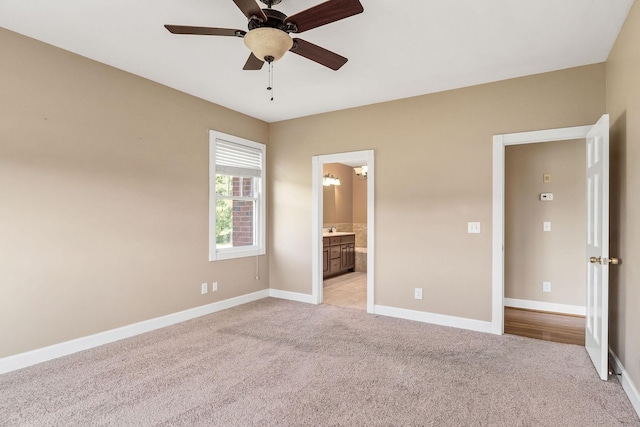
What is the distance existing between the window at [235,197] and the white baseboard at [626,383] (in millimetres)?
3997

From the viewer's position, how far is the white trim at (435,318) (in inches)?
146

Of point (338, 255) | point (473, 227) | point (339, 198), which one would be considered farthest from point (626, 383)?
point (339, 198)

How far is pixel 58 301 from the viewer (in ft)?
9.85

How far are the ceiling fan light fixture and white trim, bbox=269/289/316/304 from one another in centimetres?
348

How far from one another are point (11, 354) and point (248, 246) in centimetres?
274

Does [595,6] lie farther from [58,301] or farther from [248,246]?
[58,301]

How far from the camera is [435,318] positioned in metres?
3.96

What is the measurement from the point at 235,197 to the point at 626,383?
426 centimetres

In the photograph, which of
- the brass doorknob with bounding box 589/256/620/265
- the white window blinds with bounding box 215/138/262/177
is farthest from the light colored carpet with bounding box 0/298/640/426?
the white window blinds with bounding box 215/138/262/177

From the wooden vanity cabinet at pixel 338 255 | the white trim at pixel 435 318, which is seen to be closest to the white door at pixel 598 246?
the white trim at pixel 435 318

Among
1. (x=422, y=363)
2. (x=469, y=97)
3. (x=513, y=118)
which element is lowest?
(x=422, y=363)

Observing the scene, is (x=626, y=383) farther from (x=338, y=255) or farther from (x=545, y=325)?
(x=338, y=255)

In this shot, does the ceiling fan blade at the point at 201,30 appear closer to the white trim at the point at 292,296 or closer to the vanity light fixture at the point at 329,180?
the white trim at the point at 292,296

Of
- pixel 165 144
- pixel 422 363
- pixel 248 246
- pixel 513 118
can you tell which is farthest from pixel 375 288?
pixel 165 144
